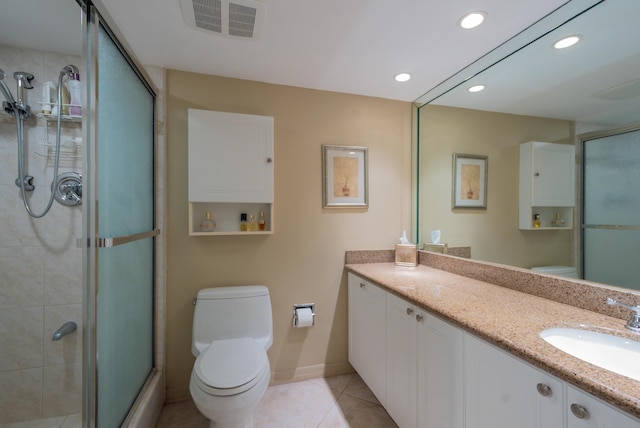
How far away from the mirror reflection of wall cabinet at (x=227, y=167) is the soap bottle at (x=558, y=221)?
1.67 m

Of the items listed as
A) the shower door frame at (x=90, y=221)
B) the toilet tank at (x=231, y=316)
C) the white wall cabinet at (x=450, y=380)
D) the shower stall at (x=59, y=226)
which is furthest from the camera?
the toilet tank at (x=231, y=316)

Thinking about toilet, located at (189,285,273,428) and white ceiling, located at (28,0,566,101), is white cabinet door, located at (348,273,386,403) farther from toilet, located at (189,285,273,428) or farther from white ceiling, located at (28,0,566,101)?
white ceiling, located at (28,0,566,101)

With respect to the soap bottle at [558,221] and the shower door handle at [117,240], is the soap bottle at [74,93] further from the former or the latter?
the soap bottle at [558,221]

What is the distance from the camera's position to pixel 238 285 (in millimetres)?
2031

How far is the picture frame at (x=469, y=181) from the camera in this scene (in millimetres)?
1910

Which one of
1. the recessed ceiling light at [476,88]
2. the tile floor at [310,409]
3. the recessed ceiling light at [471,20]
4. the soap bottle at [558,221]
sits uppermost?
the recessed ceiling light at [471,20]

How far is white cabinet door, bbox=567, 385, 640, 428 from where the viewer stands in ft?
2.06

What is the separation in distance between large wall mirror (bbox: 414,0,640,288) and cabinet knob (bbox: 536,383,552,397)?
0.72 metres

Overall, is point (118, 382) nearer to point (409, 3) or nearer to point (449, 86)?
point (409, 3)

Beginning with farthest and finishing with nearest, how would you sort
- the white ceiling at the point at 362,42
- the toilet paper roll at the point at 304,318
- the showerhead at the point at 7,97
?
the toilet paper roll at the point at 304,318 < the showerhead at the point at 7,97 < the white ceiling at the point at 362,42

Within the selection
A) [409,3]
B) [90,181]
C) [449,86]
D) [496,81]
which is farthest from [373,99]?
[90,181]

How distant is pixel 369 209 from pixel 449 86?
1.10 meters

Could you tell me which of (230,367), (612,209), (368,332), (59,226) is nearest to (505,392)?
(612,209)

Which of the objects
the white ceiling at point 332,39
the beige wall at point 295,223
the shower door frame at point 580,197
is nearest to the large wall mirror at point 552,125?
the shower door frame at point 580,197
